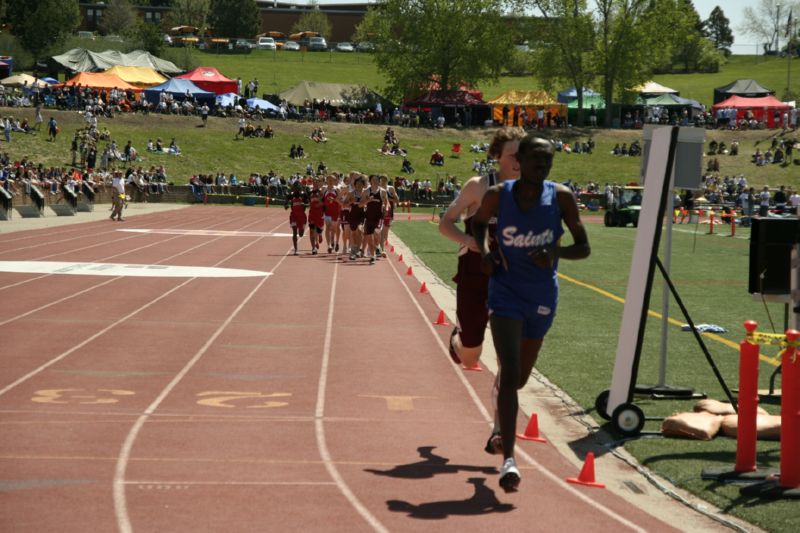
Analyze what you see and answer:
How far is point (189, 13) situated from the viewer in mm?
154625

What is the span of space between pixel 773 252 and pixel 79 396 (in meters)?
5.70

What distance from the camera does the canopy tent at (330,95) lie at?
85.9 metres

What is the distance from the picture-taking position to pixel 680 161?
31.6 feet

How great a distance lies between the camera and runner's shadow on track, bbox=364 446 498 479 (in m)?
7.34

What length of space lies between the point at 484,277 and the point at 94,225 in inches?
1295

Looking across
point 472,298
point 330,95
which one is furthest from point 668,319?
point 330,95

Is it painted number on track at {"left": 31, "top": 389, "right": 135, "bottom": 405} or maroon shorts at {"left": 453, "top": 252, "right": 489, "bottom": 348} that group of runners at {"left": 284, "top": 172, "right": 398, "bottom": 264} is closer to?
painted number on track at {"left": 31, "top": 389, "right": 135, "bottom": 405}

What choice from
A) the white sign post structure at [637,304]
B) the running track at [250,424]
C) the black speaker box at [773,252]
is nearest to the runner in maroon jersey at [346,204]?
the running track at [250,424]

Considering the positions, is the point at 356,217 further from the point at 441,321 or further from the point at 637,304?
the point at 637,304

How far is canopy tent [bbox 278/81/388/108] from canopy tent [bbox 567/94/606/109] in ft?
56.8

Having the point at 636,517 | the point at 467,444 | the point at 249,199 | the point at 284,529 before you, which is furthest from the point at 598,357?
the point at 249,199

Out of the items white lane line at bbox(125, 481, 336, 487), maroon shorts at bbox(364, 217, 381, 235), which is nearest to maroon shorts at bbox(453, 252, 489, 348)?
white lane line at bbox(125, 481, 336, 487)

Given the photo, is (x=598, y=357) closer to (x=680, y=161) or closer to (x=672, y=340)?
(x=672, y=340)

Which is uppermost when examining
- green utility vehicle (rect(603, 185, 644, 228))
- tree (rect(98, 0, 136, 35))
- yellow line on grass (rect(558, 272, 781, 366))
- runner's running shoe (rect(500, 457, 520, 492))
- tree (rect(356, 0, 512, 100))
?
tree (rect(98, 0, 136, 35))
